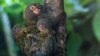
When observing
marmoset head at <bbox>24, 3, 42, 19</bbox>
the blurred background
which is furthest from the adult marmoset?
the blurred background

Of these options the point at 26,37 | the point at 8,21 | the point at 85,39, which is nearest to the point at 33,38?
the point at 26,37

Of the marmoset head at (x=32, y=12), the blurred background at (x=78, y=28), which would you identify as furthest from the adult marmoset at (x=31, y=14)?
the blurred background at (x=78, y=28)

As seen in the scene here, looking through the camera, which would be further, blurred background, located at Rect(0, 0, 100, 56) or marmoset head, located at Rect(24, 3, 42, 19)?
blurred background, located at Rect(0, 0, 100, 56)

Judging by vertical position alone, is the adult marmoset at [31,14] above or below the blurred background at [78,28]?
above

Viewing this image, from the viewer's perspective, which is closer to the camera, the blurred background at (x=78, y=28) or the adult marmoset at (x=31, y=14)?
the adult marmoset at (x=31, y=14)

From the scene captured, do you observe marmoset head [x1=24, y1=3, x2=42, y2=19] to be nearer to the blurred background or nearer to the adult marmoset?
the adult marmoset

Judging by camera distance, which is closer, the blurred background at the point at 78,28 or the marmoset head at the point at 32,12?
the marmoset head at the point at 32,12

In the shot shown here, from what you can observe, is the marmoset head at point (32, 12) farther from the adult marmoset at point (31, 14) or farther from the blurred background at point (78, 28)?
the blurred background at point (78, 28)

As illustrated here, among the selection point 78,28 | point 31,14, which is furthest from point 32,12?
point 78,28

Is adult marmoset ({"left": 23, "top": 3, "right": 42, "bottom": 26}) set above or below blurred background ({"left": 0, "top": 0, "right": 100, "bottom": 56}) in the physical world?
above

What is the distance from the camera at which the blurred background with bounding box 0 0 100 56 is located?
693 mm

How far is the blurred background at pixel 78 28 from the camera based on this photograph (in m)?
0.69

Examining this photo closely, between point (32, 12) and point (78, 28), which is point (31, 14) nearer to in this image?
point (32, 12)

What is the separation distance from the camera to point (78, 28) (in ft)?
2.67
